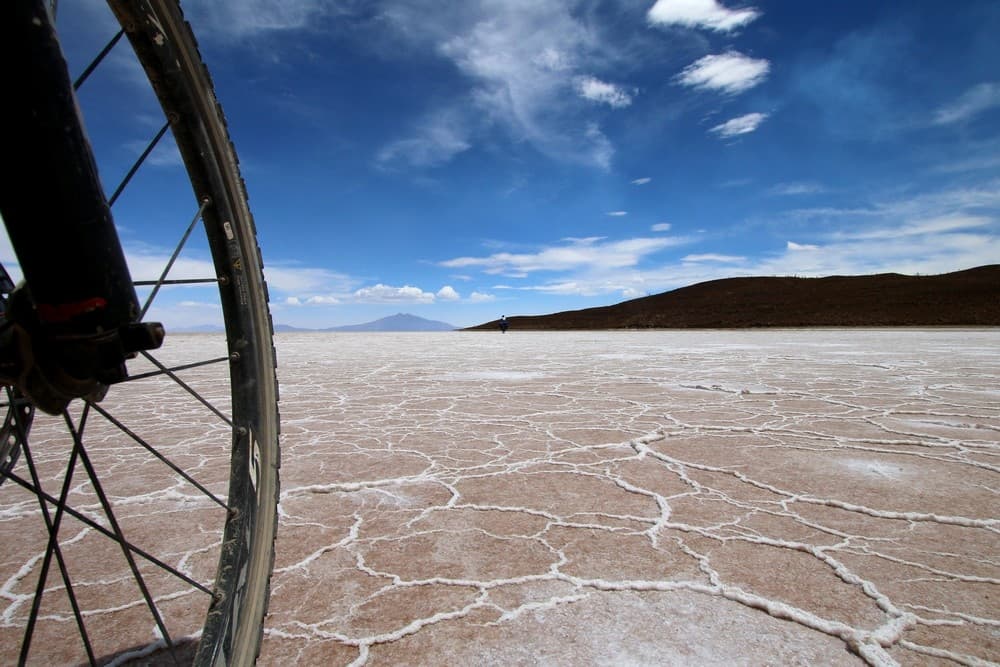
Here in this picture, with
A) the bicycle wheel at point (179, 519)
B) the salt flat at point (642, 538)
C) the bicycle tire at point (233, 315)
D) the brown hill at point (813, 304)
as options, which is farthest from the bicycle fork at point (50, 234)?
the brown hill at point (813, 304)

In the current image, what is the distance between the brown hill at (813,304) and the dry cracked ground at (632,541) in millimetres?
23026

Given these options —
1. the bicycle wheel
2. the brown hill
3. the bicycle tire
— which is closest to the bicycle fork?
the bicycle wheel

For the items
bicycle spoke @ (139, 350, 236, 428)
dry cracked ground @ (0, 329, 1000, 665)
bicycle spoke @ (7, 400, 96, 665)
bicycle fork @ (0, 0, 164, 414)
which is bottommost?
dry cracked ground @ (0, 329, 1000, 665)

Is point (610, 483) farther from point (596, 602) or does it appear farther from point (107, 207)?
point (107, 207)

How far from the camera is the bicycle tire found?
0.83 meters

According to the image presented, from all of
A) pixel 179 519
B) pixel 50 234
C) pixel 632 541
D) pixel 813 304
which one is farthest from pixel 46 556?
pixel 813 304

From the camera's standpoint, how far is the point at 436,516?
1.83 m

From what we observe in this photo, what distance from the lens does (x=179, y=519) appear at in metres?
1.83

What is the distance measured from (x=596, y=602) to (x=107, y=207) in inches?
50.5

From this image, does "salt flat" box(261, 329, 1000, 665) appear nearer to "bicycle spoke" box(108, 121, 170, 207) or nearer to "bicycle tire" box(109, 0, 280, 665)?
"bicycle tire" box(109, 0, 280, 665)

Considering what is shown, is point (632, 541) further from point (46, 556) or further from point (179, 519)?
point (179, 519)

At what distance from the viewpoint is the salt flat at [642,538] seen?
1146 millimetres

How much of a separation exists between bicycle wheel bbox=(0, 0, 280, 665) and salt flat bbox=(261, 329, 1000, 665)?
11.5 inches

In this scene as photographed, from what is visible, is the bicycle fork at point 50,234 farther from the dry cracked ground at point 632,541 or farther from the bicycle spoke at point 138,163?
the dry cracked ground at point 632,541
